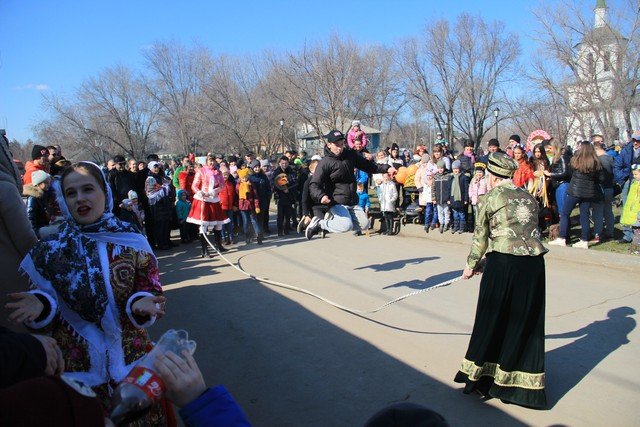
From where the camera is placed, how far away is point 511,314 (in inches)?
157

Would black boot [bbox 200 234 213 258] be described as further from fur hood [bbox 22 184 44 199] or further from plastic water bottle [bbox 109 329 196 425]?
plastic water bottle [bbox 109 329 196 425]

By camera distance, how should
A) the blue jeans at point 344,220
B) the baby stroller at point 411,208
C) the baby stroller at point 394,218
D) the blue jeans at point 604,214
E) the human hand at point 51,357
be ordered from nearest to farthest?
1. the human hand at point 51,357
2. the blue jeans at point 344,220
3. the blue jeans at point 604,214
4. the baby stroller at point 394,218
5. the baby stroller at point 411,208

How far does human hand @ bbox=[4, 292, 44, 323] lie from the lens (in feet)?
7.38

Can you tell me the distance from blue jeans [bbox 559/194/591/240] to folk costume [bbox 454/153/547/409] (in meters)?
5.93

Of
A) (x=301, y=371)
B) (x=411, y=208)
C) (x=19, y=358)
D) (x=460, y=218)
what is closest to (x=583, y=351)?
(x=301, y=371)

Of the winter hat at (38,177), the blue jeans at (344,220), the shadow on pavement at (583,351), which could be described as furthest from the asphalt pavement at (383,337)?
the winter hat at (38,177)

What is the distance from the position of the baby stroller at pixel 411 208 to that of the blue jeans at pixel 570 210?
409cm

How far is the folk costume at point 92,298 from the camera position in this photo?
7.87 ft

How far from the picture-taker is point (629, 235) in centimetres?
904

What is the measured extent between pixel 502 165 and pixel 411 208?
901 centimetres

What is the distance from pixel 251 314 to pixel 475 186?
21.6 feet

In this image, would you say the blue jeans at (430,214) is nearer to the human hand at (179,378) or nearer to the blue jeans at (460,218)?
the blue jeans at (460,218)

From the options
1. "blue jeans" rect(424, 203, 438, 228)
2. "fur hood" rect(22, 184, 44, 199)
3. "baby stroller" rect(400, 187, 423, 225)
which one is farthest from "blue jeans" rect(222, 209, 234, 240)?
"fur hood" rect(22, 184, 44, 199)

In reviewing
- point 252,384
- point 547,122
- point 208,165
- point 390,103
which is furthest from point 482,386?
point 390,103
